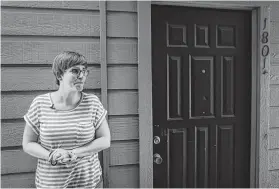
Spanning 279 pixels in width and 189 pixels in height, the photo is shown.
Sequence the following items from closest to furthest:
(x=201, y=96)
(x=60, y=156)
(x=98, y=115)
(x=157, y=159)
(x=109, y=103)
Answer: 1. (x=60, y=156)
2. (x=98, y=115)
3. (x=109, y=103)
4. (x=157, y=159)
5. (x=201, y=96)

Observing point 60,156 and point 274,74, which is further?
point 274,74

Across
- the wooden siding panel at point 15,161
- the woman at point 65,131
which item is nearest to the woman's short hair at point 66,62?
the woman at point 65,131

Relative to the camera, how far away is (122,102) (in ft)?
8.31

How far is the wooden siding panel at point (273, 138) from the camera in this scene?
2.92 meters

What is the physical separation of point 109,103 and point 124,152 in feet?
1.58

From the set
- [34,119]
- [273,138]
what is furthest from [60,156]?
[273,138]

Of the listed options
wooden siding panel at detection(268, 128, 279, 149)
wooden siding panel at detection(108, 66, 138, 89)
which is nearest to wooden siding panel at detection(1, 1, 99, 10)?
wooden siding panel at detection(108, 66, 138, 89)

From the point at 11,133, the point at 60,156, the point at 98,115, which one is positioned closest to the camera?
the point at 60,156

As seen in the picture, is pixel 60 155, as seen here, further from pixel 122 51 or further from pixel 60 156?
pixel 122 51

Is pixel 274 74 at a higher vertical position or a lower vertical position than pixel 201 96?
higher

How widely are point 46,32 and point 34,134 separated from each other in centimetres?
90

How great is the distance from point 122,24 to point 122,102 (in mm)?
722

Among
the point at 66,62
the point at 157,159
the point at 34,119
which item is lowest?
the point at 157,159

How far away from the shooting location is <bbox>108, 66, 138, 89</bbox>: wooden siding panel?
250cm
